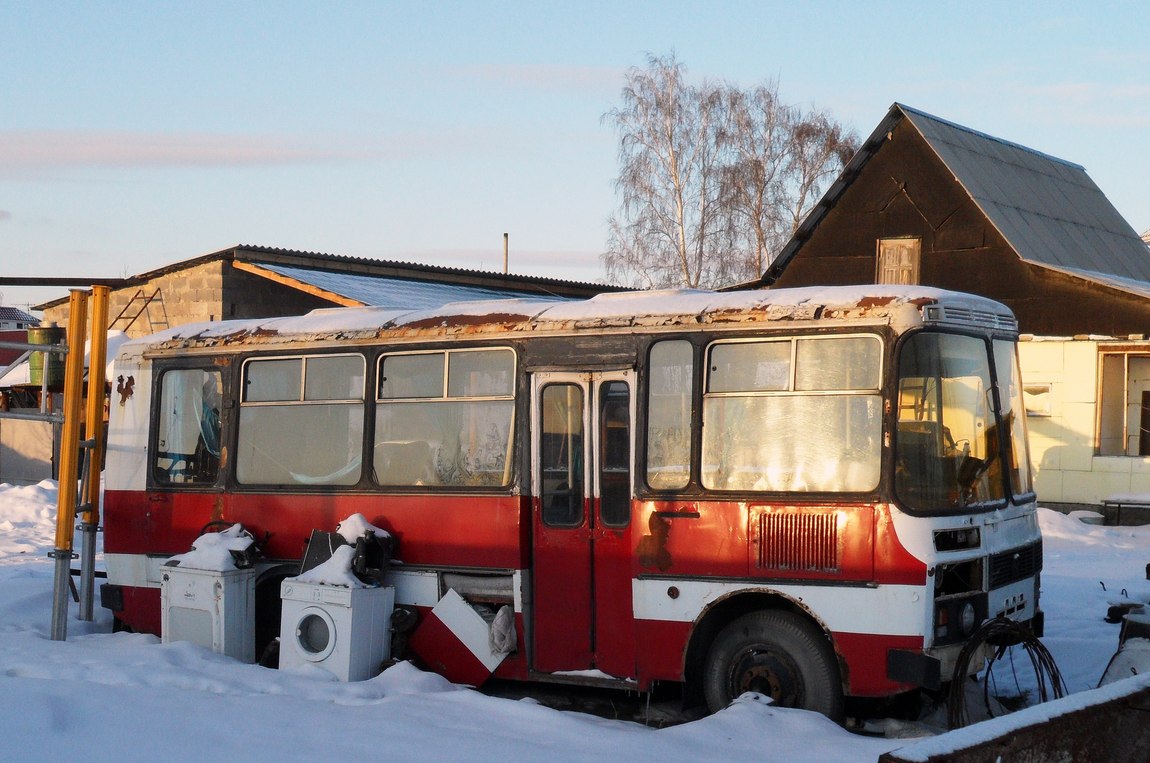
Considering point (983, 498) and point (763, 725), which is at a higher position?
point (983, 498)

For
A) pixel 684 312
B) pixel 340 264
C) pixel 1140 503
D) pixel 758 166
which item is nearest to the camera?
pixel 684 312

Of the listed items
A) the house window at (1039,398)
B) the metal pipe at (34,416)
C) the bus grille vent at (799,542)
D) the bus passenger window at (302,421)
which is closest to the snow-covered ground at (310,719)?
the bus grille vent at (799,542)

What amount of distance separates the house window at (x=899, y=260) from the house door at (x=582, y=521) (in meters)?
16.8

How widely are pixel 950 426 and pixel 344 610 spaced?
14.2ft

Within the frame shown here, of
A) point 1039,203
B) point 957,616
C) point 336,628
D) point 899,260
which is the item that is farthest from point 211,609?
point 1039,203

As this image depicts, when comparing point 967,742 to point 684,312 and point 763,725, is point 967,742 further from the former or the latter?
point 684,312

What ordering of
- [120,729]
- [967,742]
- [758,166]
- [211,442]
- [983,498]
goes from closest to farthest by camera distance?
[967,742] < [120,729] < [983,498] < [211,442] < [758,166]

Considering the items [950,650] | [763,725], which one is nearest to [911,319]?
[950,650]

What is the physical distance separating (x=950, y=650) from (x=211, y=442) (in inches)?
243

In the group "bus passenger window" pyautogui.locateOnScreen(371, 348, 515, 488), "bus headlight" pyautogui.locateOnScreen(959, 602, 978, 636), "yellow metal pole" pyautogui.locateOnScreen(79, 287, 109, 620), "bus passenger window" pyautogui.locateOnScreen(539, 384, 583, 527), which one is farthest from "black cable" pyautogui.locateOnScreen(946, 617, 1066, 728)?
"yellow metal pole" pyautogui.locateOnScreen(79, 287, 109, 620)

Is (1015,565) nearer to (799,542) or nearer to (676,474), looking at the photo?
(799,542)

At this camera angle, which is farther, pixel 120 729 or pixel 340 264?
pixel 340 264

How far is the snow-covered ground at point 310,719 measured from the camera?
6.59 m

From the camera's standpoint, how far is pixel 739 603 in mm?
8320
